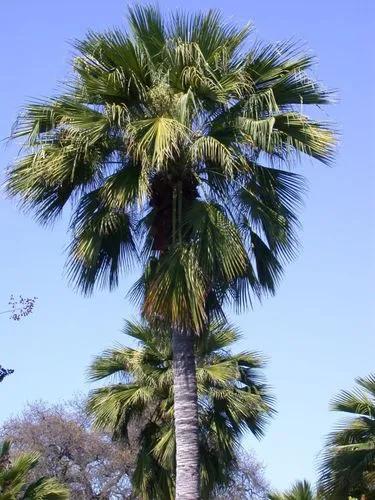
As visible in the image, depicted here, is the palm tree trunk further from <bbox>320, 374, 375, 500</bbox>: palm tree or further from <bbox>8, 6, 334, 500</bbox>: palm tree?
<bbox>320, 374, 375, 500</bbox>: palm tree

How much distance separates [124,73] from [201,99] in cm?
104

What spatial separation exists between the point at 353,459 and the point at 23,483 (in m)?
5.86

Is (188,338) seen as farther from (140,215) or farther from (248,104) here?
(248,104)

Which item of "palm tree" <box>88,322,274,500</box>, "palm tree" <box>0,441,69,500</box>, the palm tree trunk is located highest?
"palm tree" <box>88,322,274,500</box>

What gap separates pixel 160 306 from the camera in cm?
1247

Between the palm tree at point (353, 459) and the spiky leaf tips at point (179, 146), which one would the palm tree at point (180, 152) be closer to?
the spiky leaf tips at point (179, 146)

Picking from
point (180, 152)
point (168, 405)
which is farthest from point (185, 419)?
point (168, 405)

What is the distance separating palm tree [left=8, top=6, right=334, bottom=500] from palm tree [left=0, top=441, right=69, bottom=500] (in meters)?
6.12

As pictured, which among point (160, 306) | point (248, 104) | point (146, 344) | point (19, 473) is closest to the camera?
point (160, 306)

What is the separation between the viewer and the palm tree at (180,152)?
504 inches

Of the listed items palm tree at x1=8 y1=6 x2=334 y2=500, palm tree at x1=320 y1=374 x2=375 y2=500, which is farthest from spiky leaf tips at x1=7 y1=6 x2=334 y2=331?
palm tree at x1=320 y1=374 x2=375 y2=500

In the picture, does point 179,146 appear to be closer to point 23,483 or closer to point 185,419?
point 185,419

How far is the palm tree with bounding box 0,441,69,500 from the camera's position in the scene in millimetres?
18172

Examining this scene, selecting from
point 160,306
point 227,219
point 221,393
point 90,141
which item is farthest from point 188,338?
point 221,393
